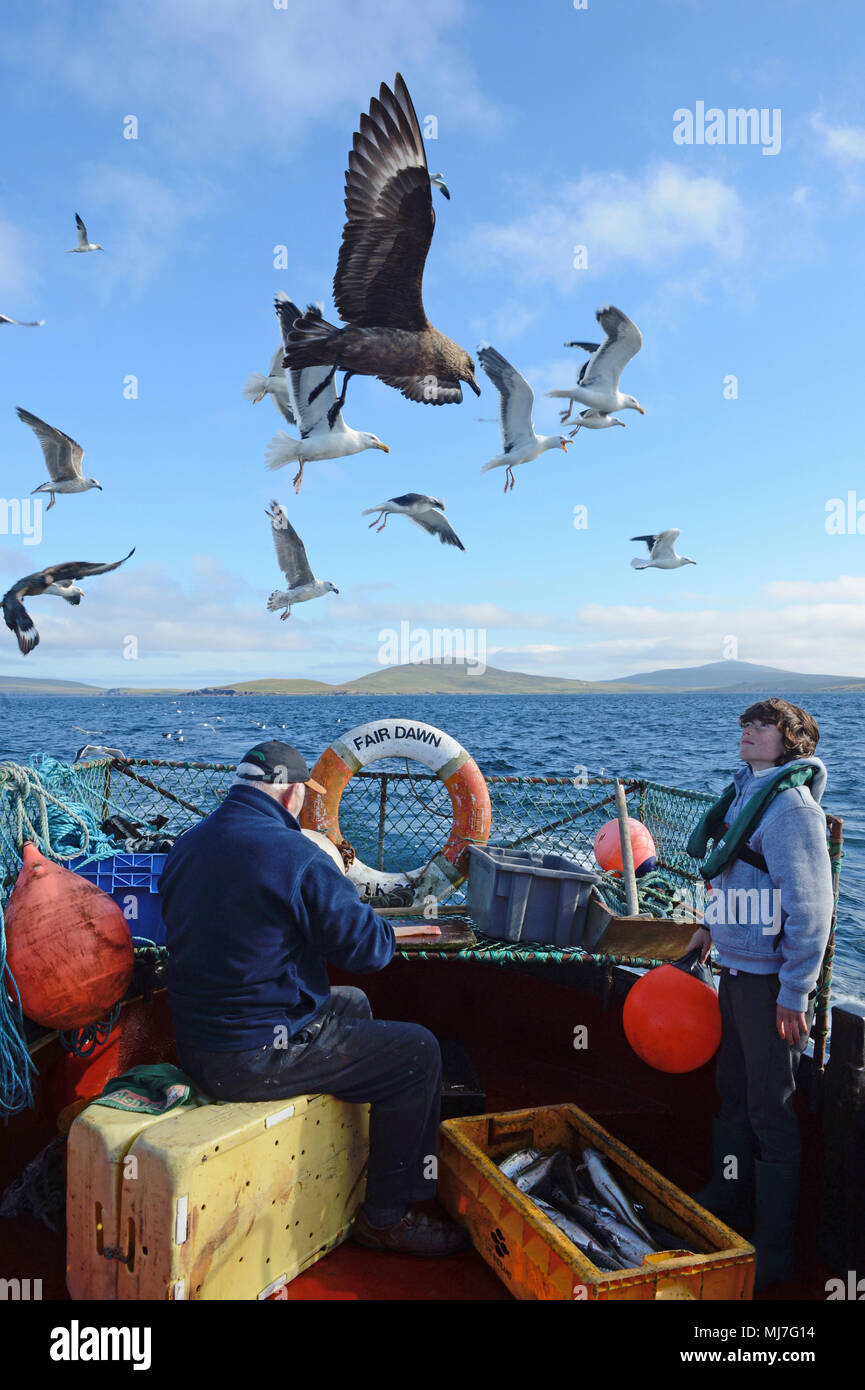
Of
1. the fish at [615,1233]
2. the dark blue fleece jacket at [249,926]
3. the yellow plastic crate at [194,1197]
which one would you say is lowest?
the fish at [615,1233]

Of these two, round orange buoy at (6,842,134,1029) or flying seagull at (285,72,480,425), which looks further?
flying seagull at (285,72,480,425)

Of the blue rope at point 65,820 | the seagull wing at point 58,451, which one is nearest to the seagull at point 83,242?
the seagull wing at point 58,451

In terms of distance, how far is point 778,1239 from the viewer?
2.68 m

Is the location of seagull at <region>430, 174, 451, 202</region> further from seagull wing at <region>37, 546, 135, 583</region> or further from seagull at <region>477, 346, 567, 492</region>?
seagull wing at <region>37, 546, 135, 583</region>

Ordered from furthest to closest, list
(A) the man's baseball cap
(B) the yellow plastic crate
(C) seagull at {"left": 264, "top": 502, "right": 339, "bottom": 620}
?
(C) seagull at {"left": 264, "top": 502, "right": 339, "bottom": 620} → (A) the man's baseball cap → (B) the yellow plastic crate

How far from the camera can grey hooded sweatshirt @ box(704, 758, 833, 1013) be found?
8.37 feet

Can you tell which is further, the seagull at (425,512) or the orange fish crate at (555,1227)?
the seagull at (425,512)

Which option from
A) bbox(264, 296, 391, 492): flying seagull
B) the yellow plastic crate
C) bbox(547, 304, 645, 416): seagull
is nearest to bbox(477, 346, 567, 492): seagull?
bbox(547, 304, 645, 416): seagull

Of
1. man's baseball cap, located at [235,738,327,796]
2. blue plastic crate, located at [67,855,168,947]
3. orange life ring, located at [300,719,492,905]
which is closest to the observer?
man's baseball cap, located at [235,738,327,796]

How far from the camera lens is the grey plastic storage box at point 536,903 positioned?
363cm

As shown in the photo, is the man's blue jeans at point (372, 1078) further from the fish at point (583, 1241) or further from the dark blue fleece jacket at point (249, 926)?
the fish at point (583, 1241)

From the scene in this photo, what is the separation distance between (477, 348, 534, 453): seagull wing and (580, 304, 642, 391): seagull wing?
1.06 meters

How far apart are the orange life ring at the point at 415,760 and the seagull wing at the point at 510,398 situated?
199 inches
